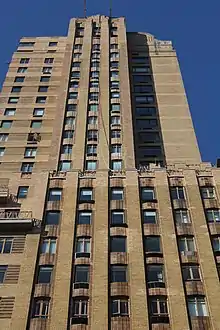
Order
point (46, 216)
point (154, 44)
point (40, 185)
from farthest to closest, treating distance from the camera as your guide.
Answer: point (154, 44), point (40, 185), point (46, 216)

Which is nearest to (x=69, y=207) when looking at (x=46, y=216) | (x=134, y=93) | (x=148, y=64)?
(x=46, y=216)

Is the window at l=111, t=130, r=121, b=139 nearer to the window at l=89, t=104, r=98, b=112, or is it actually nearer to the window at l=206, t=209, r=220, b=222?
the window at l=89, t=104, r=98, b=112

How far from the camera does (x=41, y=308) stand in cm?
3067

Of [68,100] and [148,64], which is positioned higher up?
[148,64]

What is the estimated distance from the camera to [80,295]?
103 feet

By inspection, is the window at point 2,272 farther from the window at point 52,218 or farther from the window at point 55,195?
the window at point 55,195

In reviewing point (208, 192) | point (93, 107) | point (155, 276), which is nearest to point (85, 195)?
point (155, 276)

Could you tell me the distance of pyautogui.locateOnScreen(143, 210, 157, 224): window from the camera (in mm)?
37719

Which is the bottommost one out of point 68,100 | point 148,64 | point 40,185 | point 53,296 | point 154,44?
point 53,296

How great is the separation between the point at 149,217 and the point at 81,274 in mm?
8027

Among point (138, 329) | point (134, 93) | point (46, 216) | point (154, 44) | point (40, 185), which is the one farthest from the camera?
point (154, 44)

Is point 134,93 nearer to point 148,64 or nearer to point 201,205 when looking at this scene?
point 148,64

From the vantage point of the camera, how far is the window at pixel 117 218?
37375 millimetres

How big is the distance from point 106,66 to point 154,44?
492 inches
